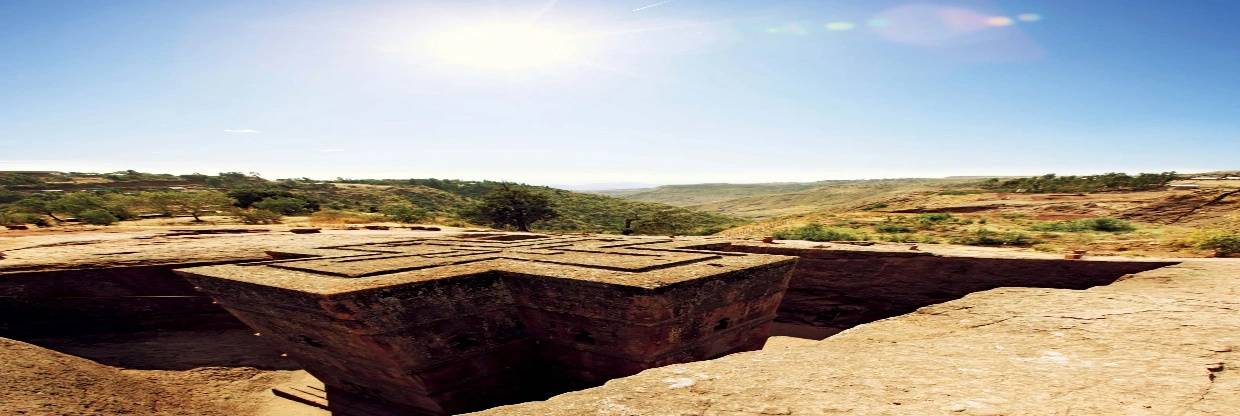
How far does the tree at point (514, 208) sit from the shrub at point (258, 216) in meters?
11.5

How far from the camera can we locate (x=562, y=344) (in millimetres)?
6828

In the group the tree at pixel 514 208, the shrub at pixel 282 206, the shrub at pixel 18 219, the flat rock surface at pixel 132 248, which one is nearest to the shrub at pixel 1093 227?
the flat rock surface at pixel 132 248

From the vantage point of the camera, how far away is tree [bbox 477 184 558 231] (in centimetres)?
3488

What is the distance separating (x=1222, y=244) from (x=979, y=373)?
15.0 meters

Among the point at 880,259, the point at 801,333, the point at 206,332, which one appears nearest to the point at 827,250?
the point at 880,259

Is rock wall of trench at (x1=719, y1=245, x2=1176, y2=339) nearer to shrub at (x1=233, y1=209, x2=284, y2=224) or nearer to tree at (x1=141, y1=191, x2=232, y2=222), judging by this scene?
shrub at (x1=233, y1=209, x2=284, y2=224)

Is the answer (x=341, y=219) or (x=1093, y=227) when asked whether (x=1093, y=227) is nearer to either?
(x=1093, y=227)

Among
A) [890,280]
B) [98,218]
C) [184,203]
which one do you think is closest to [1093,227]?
[890,280]

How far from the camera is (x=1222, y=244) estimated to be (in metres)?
12.6

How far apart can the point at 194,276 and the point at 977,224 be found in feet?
83.7

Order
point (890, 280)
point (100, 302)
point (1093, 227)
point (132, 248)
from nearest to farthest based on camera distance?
1. point (100, 302)
2. point (890, 280)
3. point (132, 248)
4. point (1093, 227)

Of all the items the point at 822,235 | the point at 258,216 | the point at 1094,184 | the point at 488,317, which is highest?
the point at 1094,184

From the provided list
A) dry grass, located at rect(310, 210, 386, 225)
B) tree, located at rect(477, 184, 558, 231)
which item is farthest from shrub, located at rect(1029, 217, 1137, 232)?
dry grass, located at rect(310, 210, 386, 225)

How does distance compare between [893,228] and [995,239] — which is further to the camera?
[893,228]
